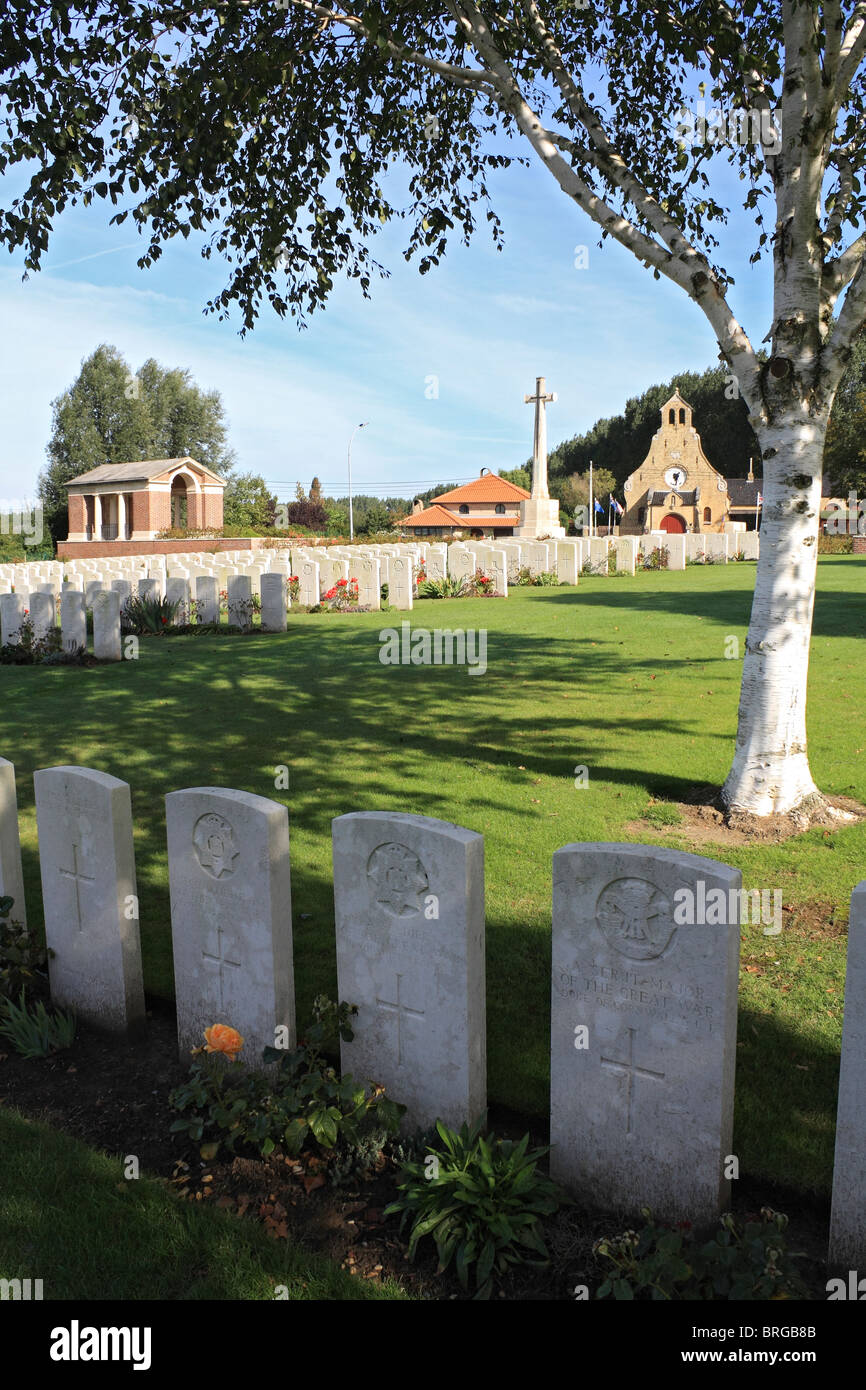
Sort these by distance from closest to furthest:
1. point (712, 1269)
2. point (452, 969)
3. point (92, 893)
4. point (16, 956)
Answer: point (712, 1269), point (452, 969), point (92, 893), point (16, 956)

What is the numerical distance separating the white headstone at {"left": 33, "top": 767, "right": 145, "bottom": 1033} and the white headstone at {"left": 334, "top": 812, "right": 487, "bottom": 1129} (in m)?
1.05

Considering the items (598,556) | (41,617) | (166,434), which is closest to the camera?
(41,617)

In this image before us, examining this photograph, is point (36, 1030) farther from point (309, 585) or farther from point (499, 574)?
point (499, 574)

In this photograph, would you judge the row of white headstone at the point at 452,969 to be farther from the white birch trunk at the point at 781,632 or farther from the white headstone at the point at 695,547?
the white headstone at the point at 695,547

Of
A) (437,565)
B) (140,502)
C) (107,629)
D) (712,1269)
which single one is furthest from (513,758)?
(140,502)

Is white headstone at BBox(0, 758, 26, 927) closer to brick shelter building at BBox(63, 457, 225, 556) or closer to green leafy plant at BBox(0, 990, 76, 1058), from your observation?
green leafy plant at BBox(0, 990, 76, 1058)

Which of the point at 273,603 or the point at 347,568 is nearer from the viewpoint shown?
the point at 273,603

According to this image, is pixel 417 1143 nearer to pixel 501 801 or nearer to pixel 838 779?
pixel 501 801

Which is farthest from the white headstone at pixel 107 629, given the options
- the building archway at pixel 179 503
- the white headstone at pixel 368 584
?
the building archway at pixel 179 503

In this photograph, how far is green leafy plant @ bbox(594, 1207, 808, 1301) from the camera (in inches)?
93.4

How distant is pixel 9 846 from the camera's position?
4262 mm

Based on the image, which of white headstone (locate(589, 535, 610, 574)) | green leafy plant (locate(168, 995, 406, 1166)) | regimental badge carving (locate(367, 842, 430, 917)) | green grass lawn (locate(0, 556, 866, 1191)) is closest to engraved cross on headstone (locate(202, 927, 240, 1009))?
green leafy plant (locate(168, 995, 406, 1166))

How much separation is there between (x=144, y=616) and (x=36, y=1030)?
13.1 m

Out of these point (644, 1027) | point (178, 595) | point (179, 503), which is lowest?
point (644, 1027)
